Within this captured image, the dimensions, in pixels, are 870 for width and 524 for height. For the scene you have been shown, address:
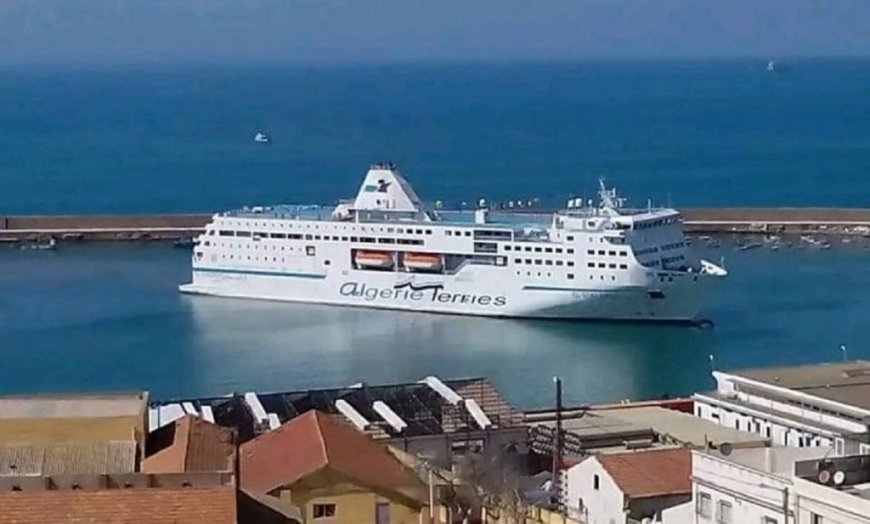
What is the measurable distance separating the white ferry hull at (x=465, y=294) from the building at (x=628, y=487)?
14304 mm

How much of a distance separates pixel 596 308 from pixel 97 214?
1543 cm

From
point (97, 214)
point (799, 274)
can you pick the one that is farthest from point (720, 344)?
point (97, 214)

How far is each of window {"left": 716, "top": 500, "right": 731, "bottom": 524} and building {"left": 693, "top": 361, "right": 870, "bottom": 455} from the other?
2.60m

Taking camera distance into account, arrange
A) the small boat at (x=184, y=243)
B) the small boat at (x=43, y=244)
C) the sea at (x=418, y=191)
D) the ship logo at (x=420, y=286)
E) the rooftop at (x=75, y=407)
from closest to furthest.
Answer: the rooftop at (x=75, y=407) → the sea at (x=418, y=191) → the ship logo at (x=420, y=286) → the small boat at (x=184, y=243) → the small boat at (x=43, y=244)

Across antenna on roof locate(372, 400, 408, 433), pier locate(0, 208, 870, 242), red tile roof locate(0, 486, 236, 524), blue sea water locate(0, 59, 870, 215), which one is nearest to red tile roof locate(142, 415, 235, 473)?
red tile roof locate(0, 486, 236, 524)

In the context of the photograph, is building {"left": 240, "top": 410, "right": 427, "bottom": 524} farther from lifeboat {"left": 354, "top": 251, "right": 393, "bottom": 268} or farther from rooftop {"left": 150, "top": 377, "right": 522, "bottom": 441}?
lifeboat {"left": 354, "top": 251, "right": 393, "bottom": 268}

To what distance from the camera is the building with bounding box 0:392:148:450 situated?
21.1 feet

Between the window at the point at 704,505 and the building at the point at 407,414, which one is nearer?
the window at the point at 704,505

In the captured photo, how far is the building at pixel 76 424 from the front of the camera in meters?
6.42

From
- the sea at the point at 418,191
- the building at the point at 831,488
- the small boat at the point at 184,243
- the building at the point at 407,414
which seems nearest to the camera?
the building at the point at 831,488

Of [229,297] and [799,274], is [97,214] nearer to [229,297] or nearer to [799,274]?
[229,297]

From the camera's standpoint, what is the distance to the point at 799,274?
2547cm

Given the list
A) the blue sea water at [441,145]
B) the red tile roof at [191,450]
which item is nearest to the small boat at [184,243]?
the blue sea water at [441,145]

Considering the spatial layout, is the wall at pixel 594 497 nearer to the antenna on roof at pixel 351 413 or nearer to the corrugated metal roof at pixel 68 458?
the antenna on roof at pixel 351 413
